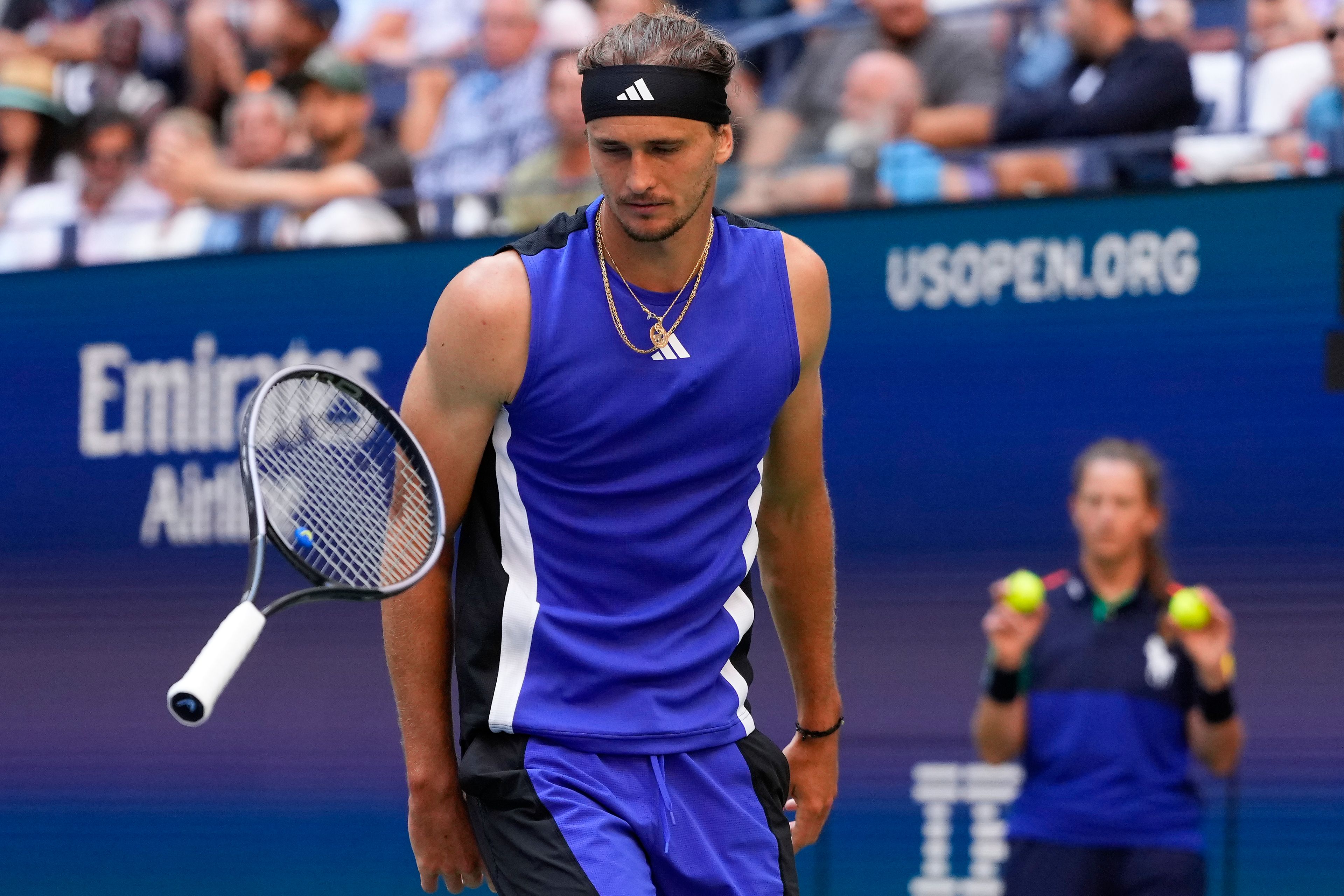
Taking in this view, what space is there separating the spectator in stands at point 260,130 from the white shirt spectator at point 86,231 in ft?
1.16

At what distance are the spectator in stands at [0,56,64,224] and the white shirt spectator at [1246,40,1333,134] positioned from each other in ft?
16.6

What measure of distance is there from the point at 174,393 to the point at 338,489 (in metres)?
3.86

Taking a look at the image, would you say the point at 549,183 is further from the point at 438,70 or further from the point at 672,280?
the point at 672,280

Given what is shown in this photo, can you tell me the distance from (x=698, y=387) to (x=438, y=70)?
441 centimetres

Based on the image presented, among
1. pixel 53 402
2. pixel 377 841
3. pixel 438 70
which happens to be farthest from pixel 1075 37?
pixel 53 402

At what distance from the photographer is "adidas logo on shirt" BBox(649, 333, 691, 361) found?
2664 millimetres

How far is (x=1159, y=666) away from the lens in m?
4.57

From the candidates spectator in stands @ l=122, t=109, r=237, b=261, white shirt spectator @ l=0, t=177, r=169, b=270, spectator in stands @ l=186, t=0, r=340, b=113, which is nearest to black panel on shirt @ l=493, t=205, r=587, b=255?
spectator in stands @ l=122, t=109, r=237, b=261

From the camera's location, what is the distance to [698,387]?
8.77 feet

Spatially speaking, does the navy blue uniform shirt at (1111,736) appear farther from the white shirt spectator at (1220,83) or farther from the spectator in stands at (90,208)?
the spectator in stands at (90,208)

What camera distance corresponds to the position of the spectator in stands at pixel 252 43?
23.6 ft

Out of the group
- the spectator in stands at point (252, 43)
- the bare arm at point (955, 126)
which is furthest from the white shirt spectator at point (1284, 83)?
the spectator in stands at point (252, 43)

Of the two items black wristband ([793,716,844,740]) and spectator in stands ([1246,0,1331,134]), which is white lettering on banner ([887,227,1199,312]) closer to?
spectator in stands ([1246,0,1331,134])

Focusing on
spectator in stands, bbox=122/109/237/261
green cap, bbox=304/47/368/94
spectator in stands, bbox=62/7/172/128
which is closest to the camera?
spectator in stands, bbox=122/109/237/261
